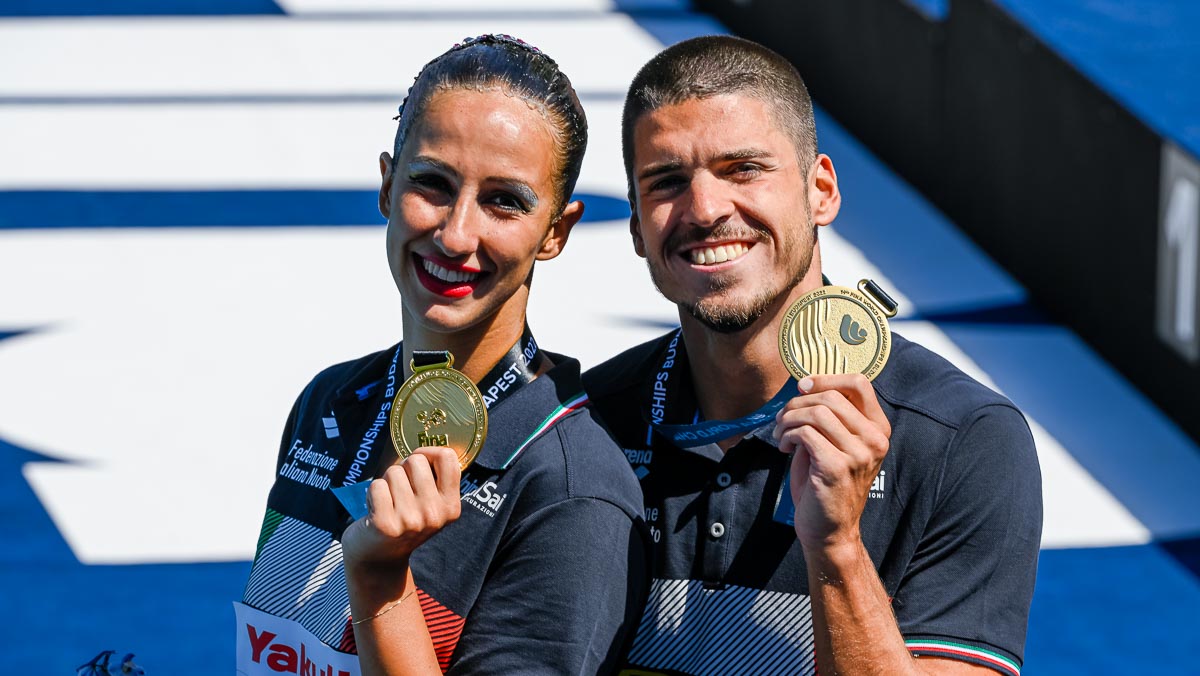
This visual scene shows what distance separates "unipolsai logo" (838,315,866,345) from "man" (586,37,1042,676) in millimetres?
118

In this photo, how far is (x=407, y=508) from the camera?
1975 mm

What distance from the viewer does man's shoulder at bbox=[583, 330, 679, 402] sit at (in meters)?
2.72

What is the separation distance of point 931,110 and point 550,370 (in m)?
5.85

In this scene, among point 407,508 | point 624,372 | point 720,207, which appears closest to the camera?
point 407,508

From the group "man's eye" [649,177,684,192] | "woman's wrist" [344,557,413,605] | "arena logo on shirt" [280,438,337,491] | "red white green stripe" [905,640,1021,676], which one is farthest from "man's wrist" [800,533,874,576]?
"arena logo on shirt" [280,438,337,491]

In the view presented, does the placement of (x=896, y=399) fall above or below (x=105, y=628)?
above

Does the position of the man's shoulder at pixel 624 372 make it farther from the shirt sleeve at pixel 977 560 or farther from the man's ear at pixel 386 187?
the shirt sleeve at pixel 977 560

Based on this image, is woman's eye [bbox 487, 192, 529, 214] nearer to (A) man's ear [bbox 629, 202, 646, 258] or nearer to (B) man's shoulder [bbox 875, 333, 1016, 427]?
(A) man's ear [bbox 629, 202, 646, 258]

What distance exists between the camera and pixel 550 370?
240cm

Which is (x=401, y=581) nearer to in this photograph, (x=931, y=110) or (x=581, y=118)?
(x=581, y=118)

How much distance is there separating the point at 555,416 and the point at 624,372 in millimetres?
529

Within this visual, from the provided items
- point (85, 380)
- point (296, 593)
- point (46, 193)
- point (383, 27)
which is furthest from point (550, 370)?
point (383, 27)

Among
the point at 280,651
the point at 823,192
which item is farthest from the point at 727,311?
the point at 280,651

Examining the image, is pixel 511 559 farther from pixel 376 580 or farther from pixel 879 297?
pixel 879 297
